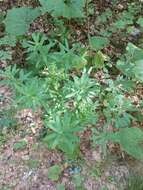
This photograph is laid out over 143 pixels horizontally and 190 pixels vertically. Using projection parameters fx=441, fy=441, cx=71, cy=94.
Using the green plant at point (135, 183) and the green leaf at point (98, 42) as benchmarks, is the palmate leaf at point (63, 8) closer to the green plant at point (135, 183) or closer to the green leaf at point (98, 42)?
the green leaf at point (98, 42)

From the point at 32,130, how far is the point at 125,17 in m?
1.28

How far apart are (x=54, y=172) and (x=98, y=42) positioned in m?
1.05

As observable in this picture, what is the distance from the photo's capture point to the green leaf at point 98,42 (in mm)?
3193

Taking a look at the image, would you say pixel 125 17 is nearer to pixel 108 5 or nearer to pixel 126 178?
pixel 108 5

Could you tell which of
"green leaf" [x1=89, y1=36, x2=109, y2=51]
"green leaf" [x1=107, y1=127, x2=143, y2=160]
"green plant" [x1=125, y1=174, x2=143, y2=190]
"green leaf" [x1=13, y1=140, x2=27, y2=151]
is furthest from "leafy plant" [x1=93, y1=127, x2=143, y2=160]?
"green leaf" [x1=89, y1=36, x2=109, y2=51]

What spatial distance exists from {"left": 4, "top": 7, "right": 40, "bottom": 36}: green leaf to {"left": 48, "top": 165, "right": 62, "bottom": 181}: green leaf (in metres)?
1.04

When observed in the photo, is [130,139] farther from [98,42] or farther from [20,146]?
[98,42]

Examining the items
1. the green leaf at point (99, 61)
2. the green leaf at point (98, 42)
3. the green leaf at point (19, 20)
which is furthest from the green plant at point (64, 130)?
the green leaf at point (19, 20)

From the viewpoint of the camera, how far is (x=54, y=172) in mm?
2686

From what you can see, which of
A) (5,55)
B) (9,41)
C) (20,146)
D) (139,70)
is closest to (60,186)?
(20,146)

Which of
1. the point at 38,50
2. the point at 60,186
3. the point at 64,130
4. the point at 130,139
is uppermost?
the point at 38,50

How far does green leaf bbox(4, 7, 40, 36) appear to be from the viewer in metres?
3.19

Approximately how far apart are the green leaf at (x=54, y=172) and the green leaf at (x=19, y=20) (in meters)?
1.04

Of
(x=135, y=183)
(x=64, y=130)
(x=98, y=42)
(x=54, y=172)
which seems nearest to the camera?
(x=64, y=130)
